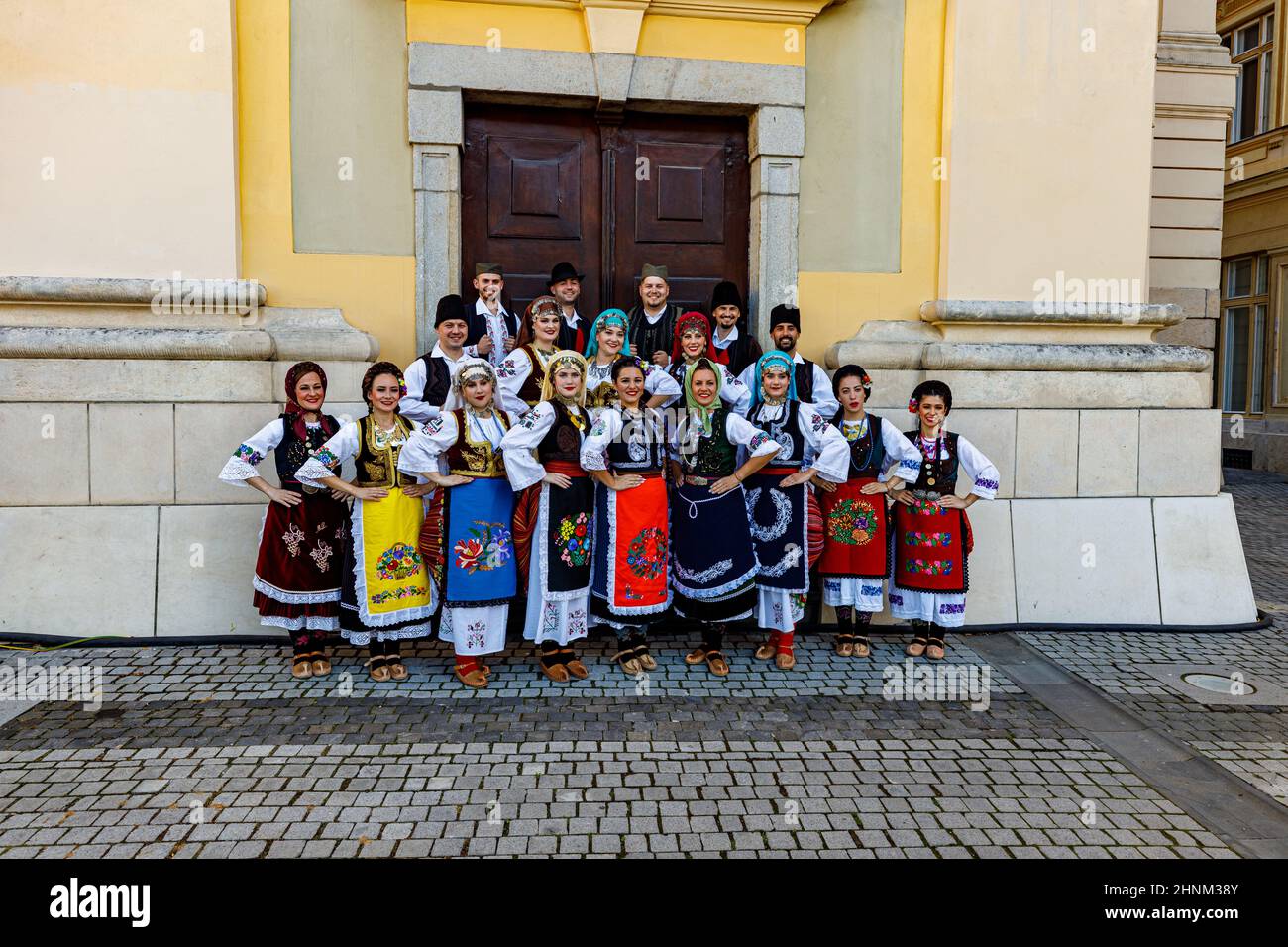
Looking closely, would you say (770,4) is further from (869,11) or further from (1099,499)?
(1099,499)

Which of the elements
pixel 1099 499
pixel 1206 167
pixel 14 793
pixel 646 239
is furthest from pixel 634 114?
pixel 1206 167

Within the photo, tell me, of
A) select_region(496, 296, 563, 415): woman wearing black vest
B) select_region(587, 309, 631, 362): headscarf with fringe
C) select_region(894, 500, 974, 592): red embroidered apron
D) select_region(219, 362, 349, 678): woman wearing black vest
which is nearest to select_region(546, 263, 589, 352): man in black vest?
select_region(587, 309, 631, 362): headscarf with fringe

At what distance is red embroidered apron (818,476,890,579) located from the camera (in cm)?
510

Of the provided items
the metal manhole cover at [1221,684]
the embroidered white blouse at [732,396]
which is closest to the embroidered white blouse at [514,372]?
the embroidered white blouse at [732,396]

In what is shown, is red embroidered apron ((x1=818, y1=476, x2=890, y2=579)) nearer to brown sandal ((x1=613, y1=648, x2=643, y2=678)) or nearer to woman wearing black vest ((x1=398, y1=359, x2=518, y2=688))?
brown sandal ((x1=613, y1=648, x2=643, y2=678))

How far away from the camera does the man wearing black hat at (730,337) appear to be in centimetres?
541

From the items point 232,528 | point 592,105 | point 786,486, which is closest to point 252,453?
point 232,528

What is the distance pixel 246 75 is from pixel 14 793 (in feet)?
14.3

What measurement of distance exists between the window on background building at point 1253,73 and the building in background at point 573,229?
13066 mm

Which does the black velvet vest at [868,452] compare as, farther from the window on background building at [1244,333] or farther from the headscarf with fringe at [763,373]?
the window on background building at [1244,333]

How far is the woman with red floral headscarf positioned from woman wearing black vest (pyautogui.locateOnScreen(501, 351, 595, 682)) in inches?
24.0

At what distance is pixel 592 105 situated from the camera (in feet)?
19.4

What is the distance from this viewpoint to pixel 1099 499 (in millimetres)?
6000

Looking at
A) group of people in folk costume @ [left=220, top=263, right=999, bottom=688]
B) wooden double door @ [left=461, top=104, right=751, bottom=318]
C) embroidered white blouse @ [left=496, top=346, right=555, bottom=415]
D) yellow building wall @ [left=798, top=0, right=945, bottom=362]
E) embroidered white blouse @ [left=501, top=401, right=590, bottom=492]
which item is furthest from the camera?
yellow building wall @ [left=798, top=0, right=945, bottom=362]
